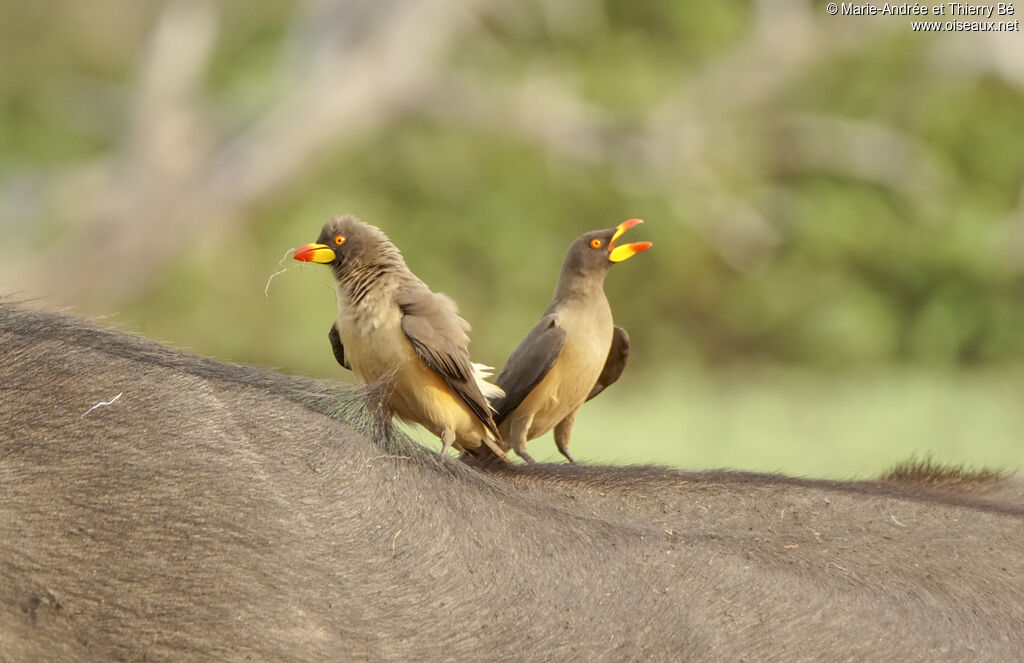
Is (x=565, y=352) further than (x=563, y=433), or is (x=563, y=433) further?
(x=563, y=433)

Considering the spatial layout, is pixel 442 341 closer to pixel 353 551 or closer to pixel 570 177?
pixel 353 551

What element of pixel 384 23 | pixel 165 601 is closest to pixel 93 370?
pixel 165 601

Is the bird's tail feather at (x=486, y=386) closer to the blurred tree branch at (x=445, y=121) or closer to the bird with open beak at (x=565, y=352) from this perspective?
the bird with open beak at (x=565, y=352)

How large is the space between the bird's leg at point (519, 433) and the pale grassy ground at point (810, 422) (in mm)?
2173

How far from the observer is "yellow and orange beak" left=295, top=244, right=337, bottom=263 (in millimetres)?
2600

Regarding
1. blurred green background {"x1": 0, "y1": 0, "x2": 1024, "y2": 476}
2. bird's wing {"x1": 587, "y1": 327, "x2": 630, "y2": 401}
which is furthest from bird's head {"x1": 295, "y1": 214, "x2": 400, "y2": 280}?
blurred green background {"x1": 0, "y1": 0, "x2": 1024, "y2": 476}

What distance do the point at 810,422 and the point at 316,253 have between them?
197 inches

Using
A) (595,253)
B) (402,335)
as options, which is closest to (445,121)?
(595,253)

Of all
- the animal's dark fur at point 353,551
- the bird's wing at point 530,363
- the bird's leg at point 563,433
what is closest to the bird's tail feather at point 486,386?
the bird's wing at point 530,363

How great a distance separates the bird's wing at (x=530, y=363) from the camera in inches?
113

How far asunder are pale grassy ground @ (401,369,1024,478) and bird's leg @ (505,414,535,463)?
7.13ft

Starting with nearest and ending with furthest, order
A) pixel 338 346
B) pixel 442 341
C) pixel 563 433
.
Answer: pixel 442 341 → pixel 338 346 → pixel 563 433

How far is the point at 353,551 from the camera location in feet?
6.68

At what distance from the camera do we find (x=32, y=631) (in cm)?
189
